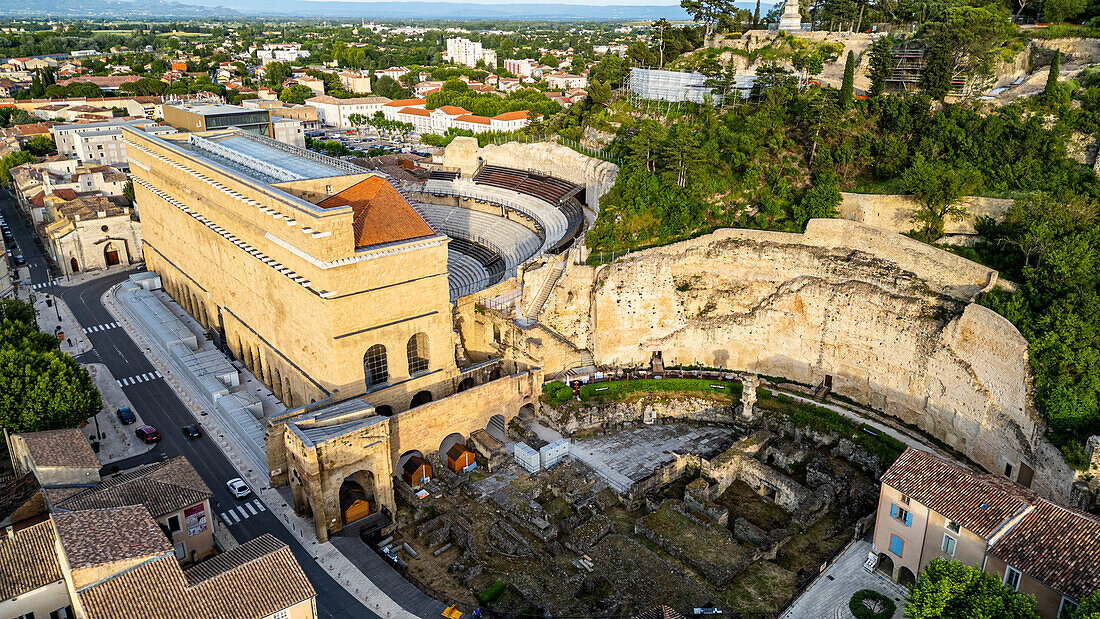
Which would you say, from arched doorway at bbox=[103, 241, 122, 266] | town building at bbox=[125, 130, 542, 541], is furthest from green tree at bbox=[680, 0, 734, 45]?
arched doorway at bbox=[103, 241, 122, 266]

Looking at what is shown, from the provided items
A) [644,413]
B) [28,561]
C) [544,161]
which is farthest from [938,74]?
[28,561]

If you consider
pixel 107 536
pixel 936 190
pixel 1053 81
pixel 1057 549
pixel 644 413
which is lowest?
pixel 644 413

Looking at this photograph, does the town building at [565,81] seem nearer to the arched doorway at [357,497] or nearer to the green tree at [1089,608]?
the arched doorway at [357,497]

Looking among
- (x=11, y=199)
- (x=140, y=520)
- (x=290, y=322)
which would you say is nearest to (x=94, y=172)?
(x=11, y=199)

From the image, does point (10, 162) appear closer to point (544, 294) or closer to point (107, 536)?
point (544, 294)

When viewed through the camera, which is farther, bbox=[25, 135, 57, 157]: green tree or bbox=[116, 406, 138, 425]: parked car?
bbox=[25, 135, 57, 157]: green tree

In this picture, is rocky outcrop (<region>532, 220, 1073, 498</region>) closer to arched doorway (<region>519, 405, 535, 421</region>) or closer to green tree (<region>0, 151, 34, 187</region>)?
arched doorway (<region>519, 405, 535, 421</region>)

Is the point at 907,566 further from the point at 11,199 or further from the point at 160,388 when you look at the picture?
the point at 11,199
